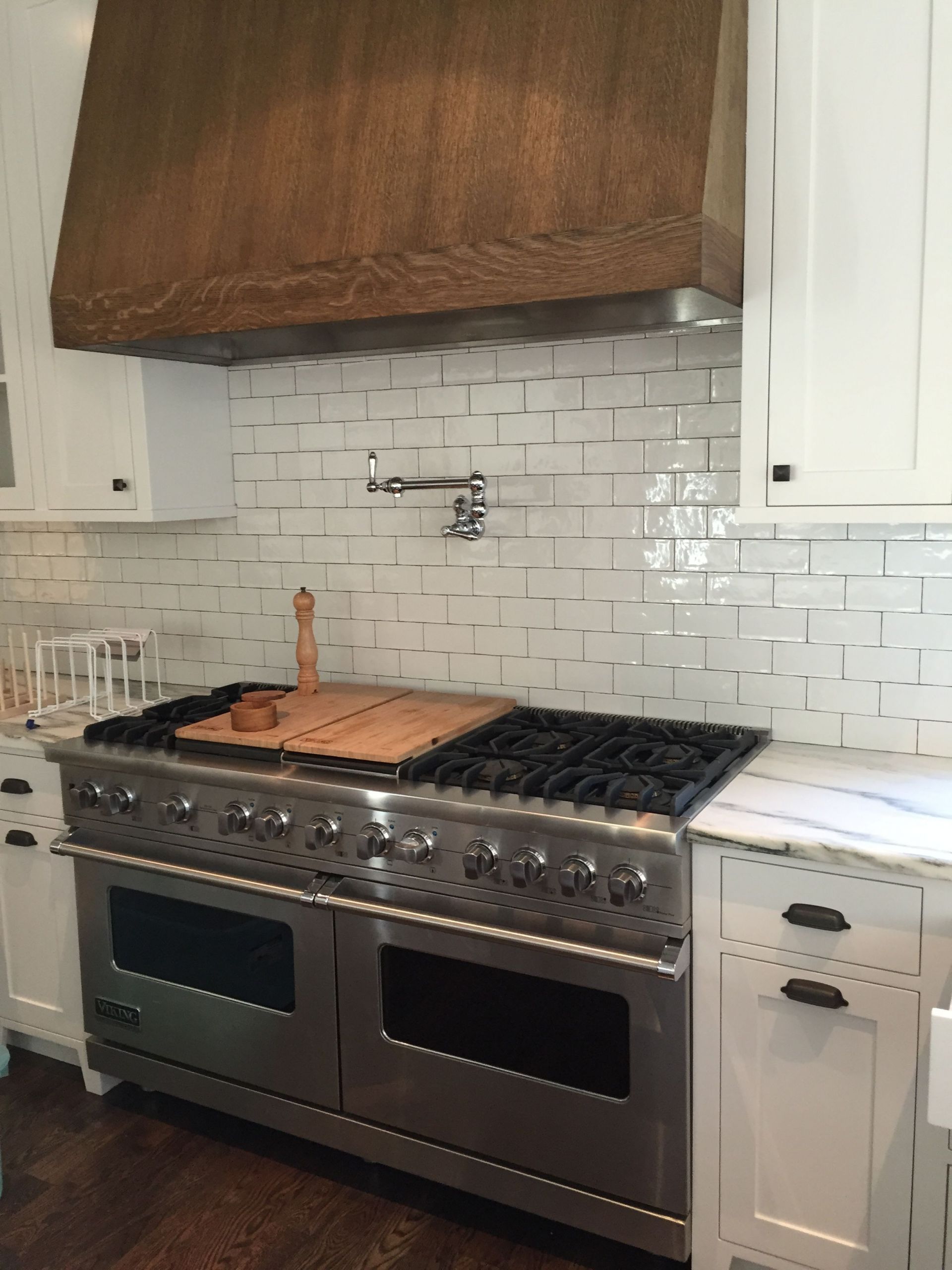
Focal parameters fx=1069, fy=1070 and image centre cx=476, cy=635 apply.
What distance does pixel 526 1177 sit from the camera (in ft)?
7.48

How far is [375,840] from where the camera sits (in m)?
2.32

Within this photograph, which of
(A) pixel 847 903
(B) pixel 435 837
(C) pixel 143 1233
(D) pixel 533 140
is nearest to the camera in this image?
(A) pixel 847 903

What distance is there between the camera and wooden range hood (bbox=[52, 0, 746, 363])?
2.00 m

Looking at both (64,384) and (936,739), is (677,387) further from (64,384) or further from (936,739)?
(64,384)

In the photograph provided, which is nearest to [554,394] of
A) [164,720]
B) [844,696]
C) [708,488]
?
[708,488]

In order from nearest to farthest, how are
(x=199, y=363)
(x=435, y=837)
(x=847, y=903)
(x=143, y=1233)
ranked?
(x=847, y=903) < (x=435, y=837) < (x=143, y=1233) < (x=199, y=363)

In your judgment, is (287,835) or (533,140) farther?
(287,835)

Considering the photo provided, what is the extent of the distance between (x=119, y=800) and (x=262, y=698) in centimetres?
44

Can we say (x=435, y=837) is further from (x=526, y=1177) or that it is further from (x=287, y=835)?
(x=526, y=1177)

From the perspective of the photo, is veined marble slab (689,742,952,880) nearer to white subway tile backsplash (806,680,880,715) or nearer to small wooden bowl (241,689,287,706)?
white subway tile backsplash (806,680,880,715)

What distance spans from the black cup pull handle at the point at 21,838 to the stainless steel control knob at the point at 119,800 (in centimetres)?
38

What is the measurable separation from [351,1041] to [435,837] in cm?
59

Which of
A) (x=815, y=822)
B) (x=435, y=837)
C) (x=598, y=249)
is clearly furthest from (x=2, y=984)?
(x=598, y=249)

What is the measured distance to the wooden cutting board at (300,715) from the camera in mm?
2592
